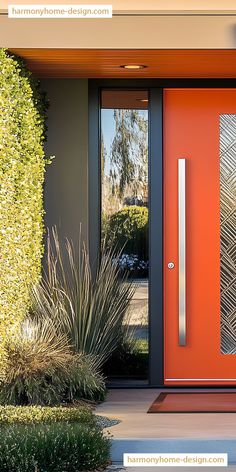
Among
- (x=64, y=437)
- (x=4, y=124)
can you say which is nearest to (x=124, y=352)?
(x=4, y=124)

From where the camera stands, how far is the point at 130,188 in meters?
9.61

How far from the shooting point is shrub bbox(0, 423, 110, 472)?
20.8 feet

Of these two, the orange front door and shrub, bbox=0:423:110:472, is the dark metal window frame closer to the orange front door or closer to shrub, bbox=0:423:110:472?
the orange front door

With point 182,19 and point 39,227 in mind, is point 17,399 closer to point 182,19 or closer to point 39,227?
point 39,227

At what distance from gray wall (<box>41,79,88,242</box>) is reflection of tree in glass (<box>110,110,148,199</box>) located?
0.27 meters

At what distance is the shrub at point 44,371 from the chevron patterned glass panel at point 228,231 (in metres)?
1.46

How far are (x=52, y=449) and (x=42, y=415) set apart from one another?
0.86m

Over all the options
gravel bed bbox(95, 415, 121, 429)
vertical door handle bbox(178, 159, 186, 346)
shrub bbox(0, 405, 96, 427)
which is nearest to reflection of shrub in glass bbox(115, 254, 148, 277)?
vertical door handle bbox(178, 159, 186, 346)

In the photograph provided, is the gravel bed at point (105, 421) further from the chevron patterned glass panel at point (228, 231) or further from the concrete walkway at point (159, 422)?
the chevron patterned glass panel at point (228, 231)

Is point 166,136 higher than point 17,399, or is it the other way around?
point 166,136

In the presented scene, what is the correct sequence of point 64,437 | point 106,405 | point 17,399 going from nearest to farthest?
point 64,437 < point 17,399 < point 106,405

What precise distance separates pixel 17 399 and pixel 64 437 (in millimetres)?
1569

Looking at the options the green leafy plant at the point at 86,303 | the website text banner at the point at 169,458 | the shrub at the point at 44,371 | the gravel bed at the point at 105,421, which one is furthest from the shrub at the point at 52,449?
the green leafy plant at the point at 86,303

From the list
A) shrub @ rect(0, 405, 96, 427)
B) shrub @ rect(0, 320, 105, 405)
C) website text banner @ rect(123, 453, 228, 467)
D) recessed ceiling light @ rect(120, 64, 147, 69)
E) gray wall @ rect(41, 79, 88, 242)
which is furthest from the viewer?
gray wall @ rect(41, 79, 88, 242)
